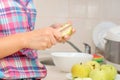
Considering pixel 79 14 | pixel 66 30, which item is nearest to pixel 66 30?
pixel 66 30

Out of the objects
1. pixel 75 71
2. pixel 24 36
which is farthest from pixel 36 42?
pixel 75 71

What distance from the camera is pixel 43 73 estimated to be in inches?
34.3

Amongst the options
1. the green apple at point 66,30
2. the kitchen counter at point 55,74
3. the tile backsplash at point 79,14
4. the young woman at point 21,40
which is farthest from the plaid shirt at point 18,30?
the tile backsplash at point 79,14

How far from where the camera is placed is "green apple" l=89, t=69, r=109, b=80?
3.10ft

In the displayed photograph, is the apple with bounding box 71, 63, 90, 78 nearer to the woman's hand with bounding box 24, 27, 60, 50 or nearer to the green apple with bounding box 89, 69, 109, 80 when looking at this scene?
the green apple with bounding box 89, 69, 109, 80

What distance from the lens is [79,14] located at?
1.60 m

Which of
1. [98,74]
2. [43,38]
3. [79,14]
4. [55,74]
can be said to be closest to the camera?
[43,38]

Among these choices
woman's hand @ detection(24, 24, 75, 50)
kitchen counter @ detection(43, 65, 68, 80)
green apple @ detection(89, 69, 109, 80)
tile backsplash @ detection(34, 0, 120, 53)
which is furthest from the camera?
tile backsplash @ detection(34, 0, 120, 53)

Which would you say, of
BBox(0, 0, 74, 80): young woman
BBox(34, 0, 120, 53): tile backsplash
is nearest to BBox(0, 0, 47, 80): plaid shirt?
BBox(0, 0, 74, 80): young woman

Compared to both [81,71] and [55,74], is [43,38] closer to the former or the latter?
[81,71]

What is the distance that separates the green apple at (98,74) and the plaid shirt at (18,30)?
7.3 inches

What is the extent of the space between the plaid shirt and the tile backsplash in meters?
0.71

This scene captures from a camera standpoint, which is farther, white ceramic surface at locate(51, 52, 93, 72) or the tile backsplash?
the tile backsplash

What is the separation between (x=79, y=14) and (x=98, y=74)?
69cm
